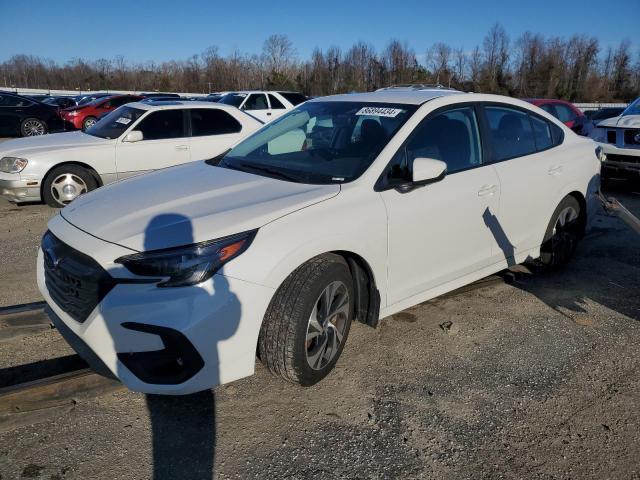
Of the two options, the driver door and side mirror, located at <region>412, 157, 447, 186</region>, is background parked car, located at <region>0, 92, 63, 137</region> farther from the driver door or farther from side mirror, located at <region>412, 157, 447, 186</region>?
side mirror, located at <region>412, 157, 447, 186</region>

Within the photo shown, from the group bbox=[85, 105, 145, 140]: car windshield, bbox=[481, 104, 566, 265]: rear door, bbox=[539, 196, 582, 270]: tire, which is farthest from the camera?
bbox=[85, 105, 145, 140]: car windshield

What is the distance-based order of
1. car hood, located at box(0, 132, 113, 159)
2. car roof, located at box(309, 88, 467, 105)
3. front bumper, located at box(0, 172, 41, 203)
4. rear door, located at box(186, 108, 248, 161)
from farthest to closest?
rear door, located at box(186, 108, 248, 161) → car hood, located at box(0, 132, 113, 159) → front bumper, located at box(0, 172, 41, 203) → car roof, located at box(309, 88, 467, 105)

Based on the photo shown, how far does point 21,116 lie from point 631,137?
1696 centimetres

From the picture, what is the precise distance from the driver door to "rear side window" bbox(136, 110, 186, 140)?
531 cm

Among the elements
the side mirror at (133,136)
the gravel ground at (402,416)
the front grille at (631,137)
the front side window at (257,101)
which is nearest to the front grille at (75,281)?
the gravel ground at (402,416)

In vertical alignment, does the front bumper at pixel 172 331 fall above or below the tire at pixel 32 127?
below

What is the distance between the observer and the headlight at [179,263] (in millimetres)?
2475

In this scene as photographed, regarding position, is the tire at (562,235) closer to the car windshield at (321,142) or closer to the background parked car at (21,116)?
the car windshield at (321,142)

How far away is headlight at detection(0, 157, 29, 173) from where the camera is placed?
7.00 meters

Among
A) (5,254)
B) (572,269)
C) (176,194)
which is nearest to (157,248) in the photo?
(176,194)

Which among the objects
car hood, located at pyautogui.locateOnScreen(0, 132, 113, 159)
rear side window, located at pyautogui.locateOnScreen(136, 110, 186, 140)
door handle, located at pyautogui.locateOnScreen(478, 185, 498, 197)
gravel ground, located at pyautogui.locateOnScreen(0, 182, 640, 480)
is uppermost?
rear side window, located at pyautogui.locateOnScreen(136, 110, 186, 140)

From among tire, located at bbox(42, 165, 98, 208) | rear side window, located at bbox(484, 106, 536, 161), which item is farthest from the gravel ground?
tire, located at bbox(42, 165, 98, 208)

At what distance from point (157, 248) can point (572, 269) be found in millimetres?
4301

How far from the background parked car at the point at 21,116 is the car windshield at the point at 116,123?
1044cm
